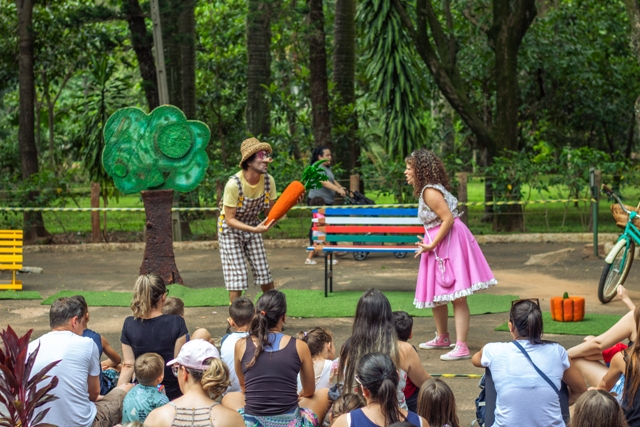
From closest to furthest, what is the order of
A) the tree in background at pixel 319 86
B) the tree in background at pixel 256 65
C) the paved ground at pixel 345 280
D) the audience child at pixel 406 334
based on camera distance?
1. the audience child at pixel 406 334
2. the paved ground at pixel 345 280
3. the tree in background at pixel 319 86
4. the tree in background at pixel 256 65

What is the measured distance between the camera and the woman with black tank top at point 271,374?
4629 mm

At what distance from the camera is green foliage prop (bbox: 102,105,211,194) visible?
10.1m

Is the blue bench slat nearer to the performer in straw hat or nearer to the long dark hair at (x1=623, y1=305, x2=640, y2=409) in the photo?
the performer in straw hat

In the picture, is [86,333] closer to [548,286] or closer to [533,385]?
[533,385]

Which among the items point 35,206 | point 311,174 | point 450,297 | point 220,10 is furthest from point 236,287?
point 220,10

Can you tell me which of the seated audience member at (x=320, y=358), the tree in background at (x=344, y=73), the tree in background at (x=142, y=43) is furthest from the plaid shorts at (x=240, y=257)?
the tree in background at (x=344, y=73)

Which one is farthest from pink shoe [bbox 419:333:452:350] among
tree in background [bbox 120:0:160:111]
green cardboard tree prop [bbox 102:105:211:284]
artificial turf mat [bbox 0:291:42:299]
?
tree in background [bbox 120:0:160:111]

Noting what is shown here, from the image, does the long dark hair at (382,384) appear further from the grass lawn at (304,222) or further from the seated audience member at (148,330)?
the grass lawn at (304,222)

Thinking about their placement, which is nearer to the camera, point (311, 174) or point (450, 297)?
point (450, 297)

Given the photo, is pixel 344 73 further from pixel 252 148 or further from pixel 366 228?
pixel 252 148

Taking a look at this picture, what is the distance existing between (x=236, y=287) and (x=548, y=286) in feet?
15.0

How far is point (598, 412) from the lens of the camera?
3.45 m

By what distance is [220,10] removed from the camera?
90.7 feet

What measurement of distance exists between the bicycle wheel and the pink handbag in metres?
2.86
